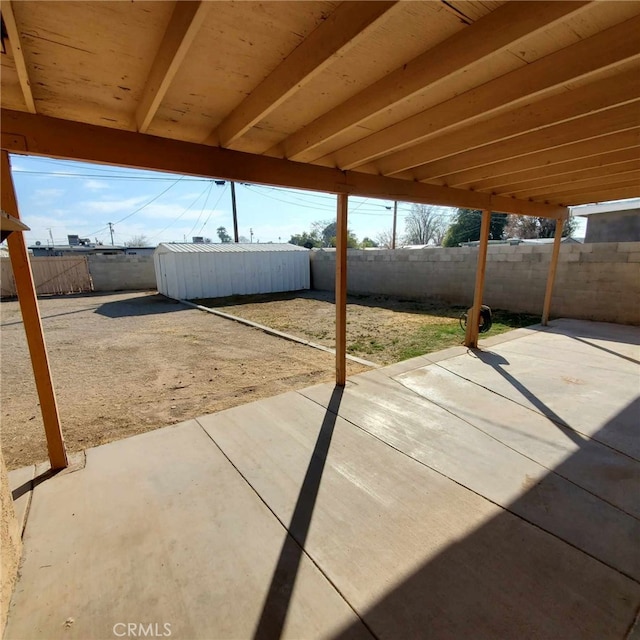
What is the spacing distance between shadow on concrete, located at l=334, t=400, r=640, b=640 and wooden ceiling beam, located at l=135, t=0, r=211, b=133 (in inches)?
94.0

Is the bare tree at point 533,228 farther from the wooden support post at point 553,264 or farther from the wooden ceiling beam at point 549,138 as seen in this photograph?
the wooden ceiling beam at point 549,138

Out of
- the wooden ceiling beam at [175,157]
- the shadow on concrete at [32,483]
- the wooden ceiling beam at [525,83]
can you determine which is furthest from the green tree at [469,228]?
the shadow on concrete at [32,483]

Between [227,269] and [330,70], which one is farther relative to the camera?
[227,269]

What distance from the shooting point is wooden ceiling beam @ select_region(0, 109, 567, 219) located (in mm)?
1854

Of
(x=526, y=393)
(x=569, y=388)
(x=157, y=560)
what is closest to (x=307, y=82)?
(x=157, y=560)

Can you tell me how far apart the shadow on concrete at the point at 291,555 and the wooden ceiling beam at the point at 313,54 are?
2.27 m

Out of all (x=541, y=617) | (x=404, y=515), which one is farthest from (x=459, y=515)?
(x=541, y=617)

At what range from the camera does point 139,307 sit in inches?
405

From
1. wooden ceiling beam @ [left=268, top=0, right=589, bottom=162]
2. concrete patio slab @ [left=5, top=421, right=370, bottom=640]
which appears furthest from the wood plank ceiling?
concrete patio slab @ [left=5, top=421, right=370, bottom=640]

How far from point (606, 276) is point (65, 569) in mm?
8695

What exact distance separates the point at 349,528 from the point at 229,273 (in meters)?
12.0

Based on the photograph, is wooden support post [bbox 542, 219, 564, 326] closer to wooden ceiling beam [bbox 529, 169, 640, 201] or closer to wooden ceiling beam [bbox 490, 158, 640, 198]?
wooden ceiling beam [bbox 529, 169, 640, 201]

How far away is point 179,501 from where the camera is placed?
1.96m

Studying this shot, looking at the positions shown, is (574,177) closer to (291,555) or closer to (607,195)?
(607,195)
